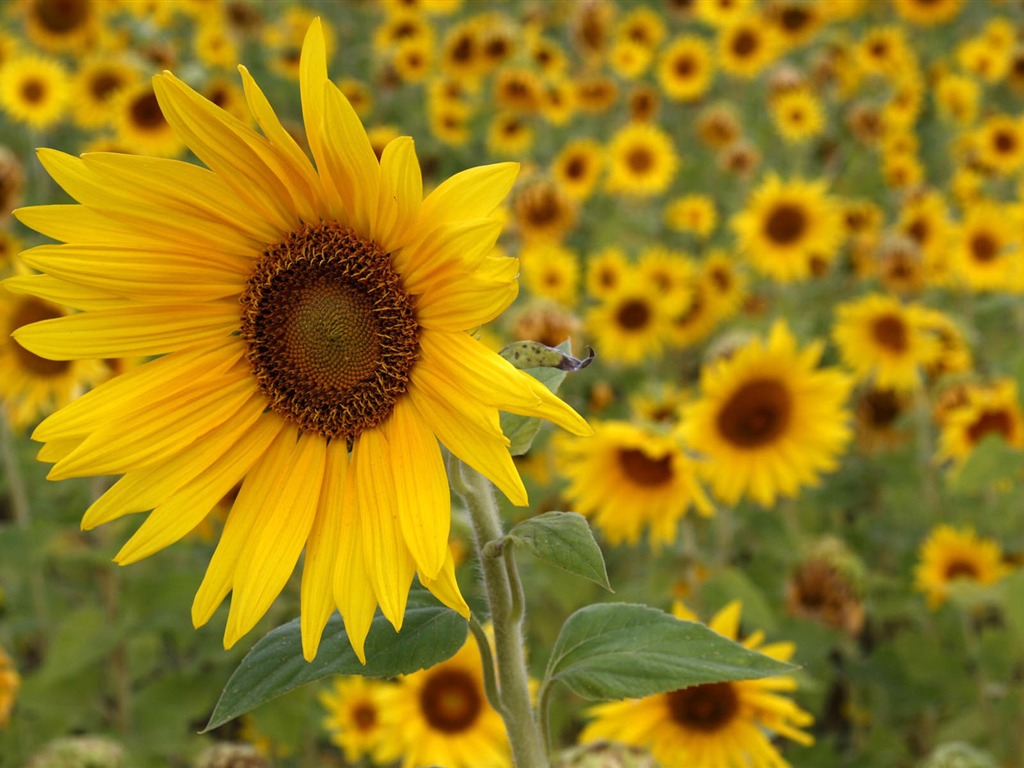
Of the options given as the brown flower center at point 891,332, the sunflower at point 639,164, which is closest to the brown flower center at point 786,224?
the brown flower center at point 891,332

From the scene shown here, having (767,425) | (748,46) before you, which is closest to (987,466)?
(767,425)

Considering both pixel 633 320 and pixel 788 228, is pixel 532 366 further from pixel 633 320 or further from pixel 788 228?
pixel 788 228

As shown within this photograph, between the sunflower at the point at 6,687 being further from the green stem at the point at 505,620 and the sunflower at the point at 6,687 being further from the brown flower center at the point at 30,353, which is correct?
the green stem at the point at 505,620

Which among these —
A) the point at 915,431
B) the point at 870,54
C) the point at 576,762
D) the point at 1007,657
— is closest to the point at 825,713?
the point at 1007,657

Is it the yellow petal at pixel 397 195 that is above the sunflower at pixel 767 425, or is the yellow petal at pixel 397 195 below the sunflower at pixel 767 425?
above

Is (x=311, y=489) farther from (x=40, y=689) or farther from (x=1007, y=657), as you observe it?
(x=1007, y=657)

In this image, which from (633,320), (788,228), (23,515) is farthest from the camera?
(788,228)

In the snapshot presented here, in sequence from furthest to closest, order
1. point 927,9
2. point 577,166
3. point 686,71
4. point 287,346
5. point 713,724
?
point 927,9
point 686,71
point 577,166
point 713,724
point 287,346
